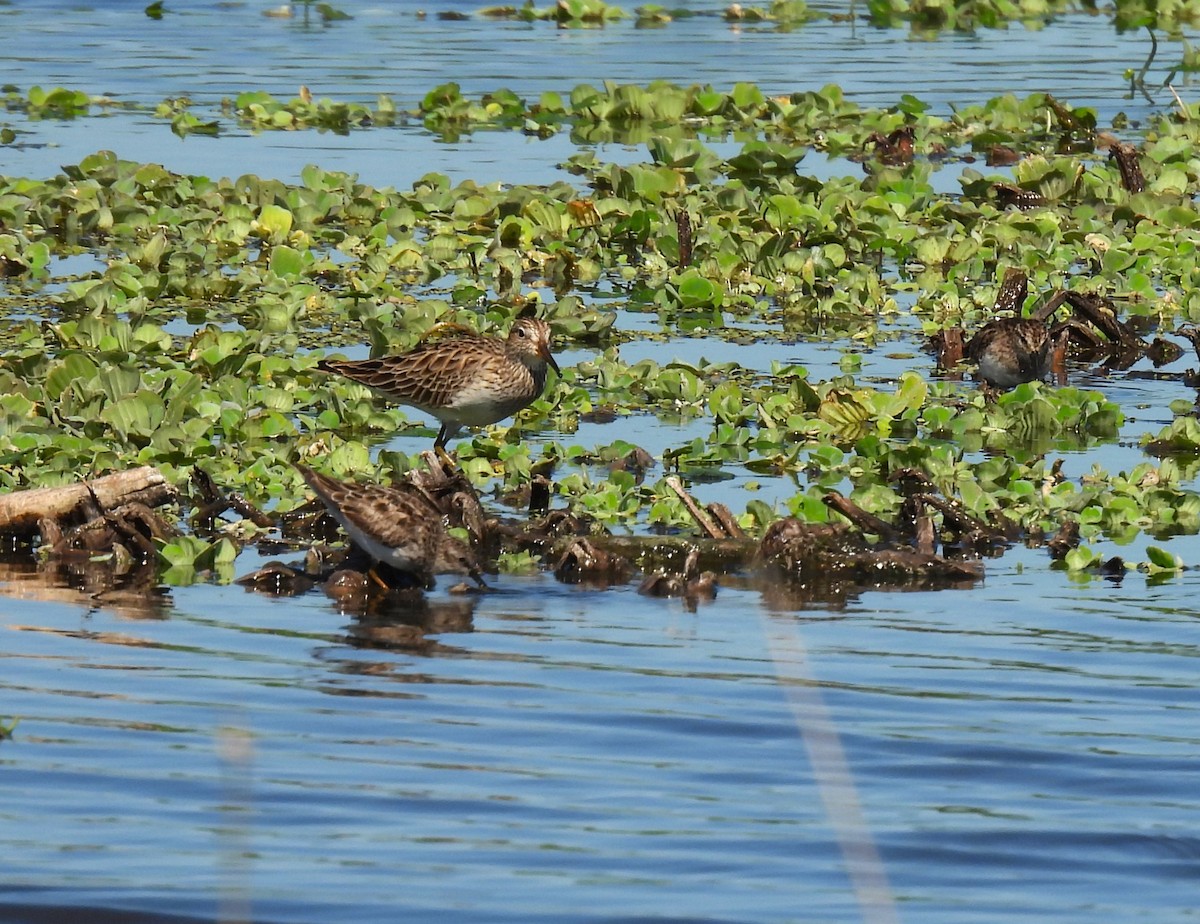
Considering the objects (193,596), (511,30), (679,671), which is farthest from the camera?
(511,30)

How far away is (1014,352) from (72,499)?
5475 mm

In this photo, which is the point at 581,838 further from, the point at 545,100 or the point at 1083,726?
the point at 545,100

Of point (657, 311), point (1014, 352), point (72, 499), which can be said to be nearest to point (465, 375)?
point (72, 499)

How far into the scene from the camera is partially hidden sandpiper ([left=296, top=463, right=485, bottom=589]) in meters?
8.91

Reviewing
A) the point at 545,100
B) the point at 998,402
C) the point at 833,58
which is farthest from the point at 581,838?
the point at 833,58

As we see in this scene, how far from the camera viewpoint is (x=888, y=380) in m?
12.9

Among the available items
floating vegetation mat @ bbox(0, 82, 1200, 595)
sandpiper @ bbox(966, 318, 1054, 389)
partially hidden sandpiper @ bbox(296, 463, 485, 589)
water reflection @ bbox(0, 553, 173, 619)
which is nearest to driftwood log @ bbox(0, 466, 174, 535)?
water reflection @ bbox(0, 553, 173, 619)

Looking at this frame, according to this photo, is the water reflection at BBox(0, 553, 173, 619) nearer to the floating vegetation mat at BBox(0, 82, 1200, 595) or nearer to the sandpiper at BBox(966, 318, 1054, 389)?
the floating vegetation mat at BBox(0, 82, 1200, 595)

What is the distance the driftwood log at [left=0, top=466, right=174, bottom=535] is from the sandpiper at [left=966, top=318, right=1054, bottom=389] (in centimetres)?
510

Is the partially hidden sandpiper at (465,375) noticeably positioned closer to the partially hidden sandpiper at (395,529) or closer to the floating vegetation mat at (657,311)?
the floating vegetation mat at (657,311)

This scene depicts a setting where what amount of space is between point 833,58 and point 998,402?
17.0m

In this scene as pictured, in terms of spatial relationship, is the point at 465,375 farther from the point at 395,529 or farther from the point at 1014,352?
the point at 1014,352

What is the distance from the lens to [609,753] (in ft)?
23.3

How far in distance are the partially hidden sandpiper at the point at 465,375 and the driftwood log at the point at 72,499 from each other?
6.10 ft
